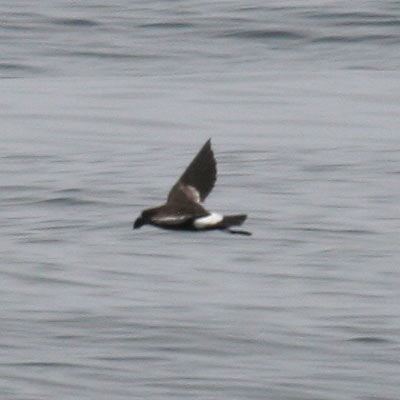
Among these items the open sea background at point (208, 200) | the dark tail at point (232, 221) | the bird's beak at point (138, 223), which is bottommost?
the open sea background at point (208, 200)

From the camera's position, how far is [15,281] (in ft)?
60.8

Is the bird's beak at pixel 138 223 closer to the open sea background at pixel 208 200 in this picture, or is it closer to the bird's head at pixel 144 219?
the bird's head at pixel 144 219

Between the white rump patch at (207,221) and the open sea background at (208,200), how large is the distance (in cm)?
235

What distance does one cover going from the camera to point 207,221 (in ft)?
42.4

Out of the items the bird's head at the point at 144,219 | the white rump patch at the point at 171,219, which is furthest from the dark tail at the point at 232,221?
the bird's head at the point at 144,219

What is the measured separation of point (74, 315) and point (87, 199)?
5.32m

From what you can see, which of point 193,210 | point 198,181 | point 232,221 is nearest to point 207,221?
point 232,221

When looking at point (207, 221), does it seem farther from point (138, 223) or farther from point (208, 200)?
point (208, 200)

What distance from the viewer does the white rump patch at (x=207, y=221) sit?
12.8 m

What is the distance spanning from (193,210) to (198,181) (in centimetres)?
75

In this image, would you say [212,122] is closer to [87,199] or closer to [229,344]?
[87,199]

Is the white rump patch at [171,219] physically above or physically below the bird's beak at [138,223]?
above

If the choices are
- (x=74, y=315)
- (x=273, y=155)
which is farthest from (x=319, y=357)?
(x=273, y=155)

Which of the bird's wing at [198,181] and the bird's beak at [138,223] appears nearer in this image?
the bird's beak at [138,223]
